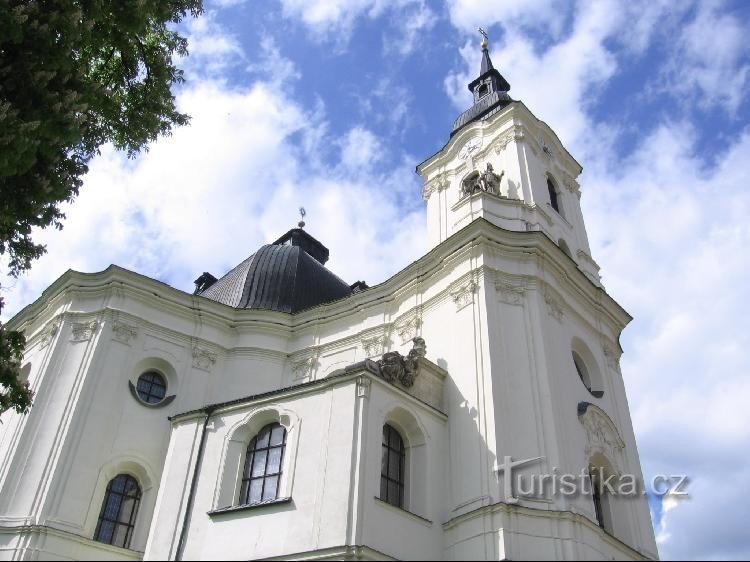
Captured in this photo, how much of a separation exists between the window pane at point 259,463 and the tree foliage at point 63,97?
5.06 metres

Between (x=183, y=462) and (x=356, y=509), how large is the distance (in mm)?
4418

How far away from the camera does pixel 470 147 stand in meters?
24.2

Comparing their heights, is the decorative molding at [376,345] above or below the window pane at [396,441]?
above

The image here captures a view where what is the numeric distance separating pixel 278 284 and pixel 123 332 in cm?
566

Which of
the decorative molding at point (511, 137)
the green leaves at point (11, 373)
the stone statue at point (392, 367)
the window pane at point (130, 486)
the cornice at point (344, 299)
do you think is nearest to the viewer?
the green leaves at point (11, 373)

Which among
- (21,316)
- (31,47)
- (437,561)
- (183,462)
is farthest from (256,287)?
(31,47)

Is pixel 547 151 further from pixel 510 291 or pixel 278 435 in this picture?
pixel 278 435

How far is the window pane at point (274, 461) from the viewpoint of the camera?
14.7 meters

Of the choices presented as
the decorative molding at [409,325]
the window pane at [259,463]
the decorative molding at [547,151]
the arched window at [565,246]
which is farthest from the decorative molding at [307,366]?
the decorative molding at [547,151]

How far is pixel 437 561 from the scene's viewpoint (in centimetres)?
1389

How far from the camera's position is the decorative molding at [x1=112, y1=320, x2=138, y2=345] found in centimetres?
1955

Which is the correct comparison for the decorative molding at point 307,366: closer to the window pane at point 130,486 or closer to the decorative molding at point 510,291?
the window pane at point 130,486

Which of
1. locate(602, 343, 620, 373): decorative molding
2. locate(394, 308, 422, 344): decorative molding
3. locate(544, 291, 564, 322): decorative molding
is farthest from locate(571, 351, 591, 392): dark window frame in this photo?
locate(394, 308, 422, 344): decorative molding

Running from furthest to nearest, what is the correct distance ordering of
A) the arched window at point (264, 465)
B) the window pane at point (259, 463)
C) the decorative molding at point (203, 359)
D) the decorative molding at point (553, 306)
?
1. the decorative molding at point (203, 359)
2. the decorative molding at point (553, 306)
3. the window pane at point (259, 463)
4. the arched window at point (264, 465)
